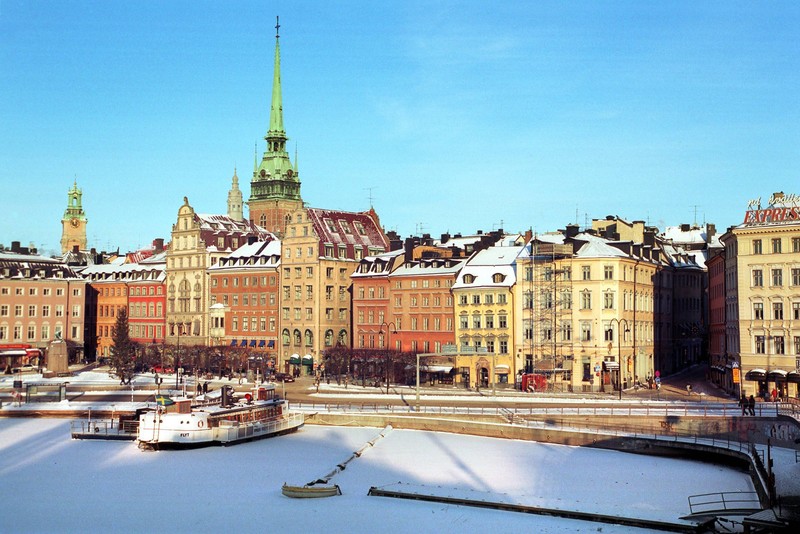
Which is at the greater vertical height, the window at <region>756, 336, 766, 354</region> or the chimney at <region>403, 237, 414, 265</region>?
the chimney at <region>403, 237, 414, 265</region>

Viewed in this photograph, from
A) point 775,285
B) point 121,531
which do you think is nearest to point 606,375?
point 775,285

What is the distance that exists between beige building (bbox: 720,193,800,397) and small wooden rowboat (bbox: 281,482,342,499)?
3590cm

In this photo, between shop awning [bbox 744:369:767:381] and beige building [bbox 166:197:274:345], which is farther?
beige building [bbox 166:197:274:345]

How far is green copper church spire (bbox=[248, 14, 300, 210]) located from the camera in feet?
508

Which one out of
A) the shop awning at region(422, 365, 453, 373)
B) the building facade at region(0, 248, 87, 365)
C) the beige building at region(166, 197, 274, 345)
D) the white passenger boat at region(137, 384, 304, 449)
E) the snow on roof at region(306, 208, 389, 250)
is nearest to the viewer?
the white passenger boat at region(137, 384, 304, 449)

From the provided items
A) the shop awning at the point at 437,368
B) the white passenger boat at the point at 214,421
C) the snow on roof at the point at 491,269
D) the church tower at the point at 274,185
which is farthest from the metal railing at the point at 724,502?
the church tower at the point at 274,185

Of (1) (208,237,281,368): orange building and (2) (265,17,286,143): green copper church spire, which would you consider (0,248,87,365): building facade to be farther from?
(2) (265,17,286,143): green copper church spire

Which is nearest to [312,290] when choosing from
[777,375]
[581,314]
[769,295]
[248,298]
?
[248,298]

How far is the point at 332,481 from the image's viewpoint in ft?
139

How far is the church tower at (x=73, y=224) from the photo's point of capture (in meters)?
187

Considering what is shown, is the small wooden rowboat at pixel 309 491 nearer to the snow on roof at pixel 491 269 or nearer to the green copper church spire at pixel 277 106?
the snow on roof at pixel 491 269

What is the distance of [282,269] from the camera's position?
101625 millimetres

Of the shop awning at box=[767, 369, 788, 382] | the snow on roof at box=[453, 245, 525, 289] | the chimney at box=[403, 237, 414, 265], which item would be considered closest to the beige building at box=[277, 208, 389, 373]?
the chimney at box=[403, 237, 414, 265]

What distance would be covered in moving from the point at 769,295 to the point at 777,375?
17.9ft
